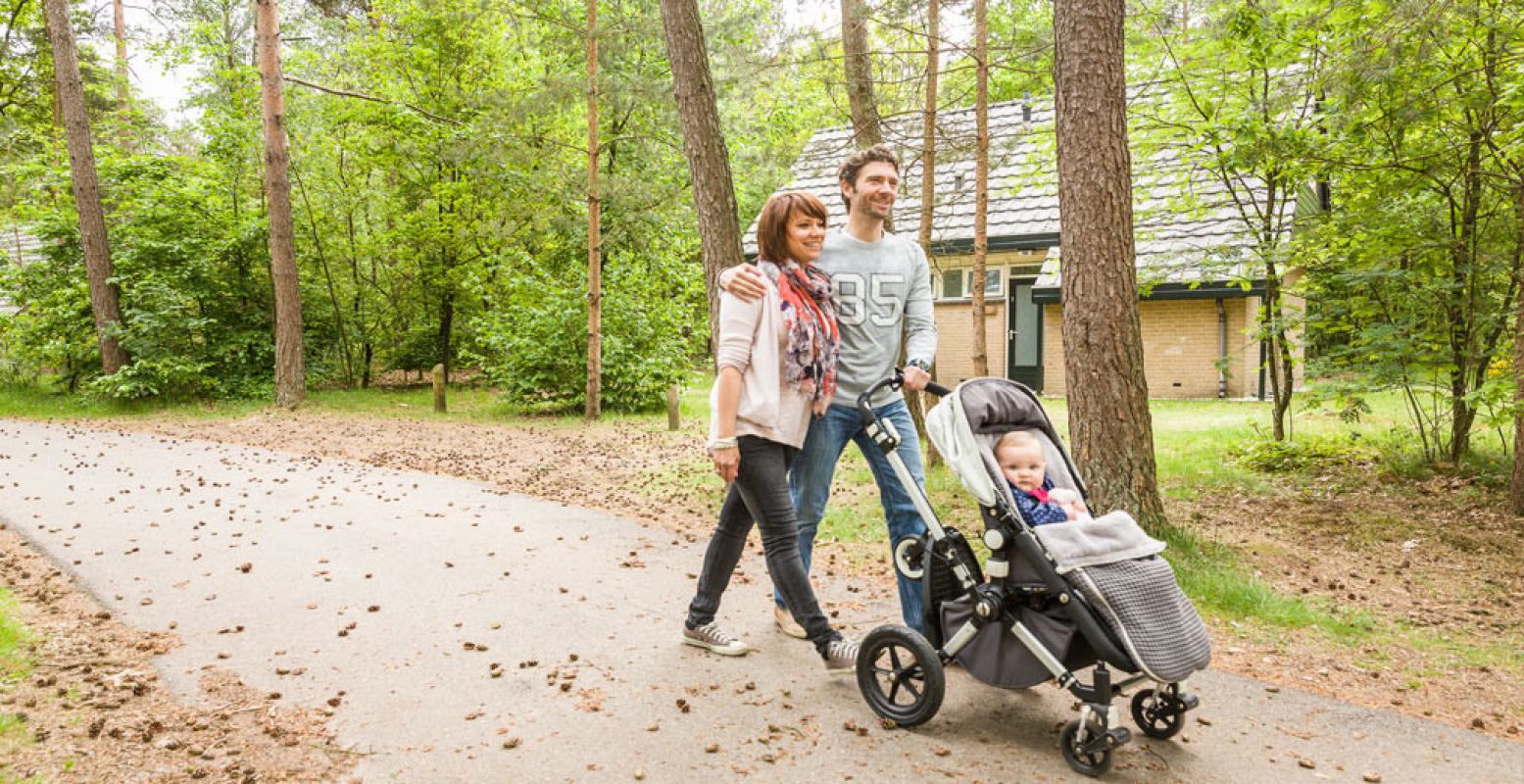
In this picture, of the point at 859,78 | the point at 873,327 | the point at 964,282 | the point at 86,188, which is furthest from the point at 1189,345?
the point at 86,188

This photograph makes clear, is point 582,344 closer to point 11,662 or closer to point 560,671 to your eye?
point 11,662

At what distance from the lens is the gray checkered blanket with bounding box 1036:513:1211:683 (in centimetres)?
305

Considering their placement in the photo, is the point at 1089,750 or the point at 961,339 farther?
the point at 961,339

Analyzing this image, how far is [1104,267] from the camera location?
5879 mm

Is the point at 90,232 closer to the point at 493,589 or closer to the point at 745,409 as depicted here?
the point at 493,589

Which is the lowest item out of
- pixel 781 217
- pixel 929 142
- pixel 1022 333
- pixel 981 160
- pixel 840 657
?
pixel 840 657

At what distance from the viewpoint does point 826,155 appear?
36.4ft

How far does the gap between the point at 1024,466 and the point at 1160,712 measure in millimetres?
1010

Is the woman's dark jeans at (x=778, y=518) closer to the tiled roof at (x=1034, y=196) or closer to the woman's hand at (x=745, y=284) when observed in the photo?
the woman's hand at (x=745, y=284)

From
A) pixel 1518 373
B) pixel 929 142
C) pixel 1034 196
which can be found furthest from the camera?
pixel 1034 196

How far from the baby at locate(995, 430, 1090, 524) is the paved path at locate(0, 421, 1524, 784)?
808 millimetres

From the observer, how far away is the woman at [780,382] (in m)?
3.81

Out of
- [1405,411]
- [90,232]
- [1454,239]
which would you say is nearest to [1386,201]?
[1454,239]

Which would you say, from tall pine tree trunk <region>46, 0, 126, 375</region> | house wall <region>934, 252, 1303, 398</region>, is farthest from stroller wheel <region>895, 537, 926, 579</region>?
tall pine tree trunk <region>46, 0, 126, 375</region>
